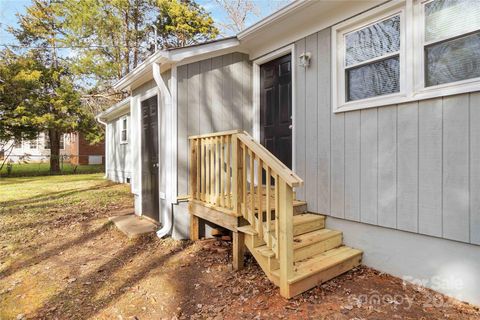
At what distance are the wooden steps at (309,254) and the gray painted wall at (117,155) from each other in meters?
8.83

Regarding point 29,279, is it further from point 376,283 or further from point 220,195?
point 376,283

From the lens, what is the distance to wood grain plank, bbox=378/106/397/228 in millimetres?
3176

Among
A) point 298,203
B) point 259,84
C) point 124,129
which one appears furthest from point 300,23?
point 124,129

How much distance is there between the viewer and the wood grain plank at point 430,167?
285 centimetres

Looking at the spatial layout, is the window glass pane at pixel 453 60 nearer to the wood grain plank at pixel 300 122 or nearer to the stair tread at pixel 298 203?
the wood grain plank at pixel 300 122

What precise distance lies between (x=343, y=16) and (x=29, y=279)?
16.0 ft

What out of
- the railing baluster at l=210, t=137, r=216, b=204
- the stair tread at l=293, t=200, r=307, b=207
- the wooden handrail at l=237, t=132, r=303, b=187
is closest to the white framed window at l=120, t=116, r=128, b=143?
the railing baluster at l=210, t=137, r=216, b=204

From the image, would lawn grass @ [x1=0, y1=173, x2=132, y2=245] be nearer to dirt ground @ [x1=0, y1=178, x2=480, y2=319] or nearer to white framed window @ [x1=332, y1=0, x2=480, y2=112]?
dirt ground @ [x1=0, y1=178, x2=480, y2=319]

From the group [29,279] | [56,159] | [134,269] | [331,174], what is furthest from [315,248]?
[56,159]

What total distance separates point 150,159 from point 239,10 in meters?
12.2

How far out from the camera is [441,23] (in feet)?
9.55

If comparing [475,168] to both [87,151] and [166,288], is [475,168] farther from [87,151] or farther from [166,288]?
[87,151]

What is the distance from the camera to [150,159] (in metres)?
5.45

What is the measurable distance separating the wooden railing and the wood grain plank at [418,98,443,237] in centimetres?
136
